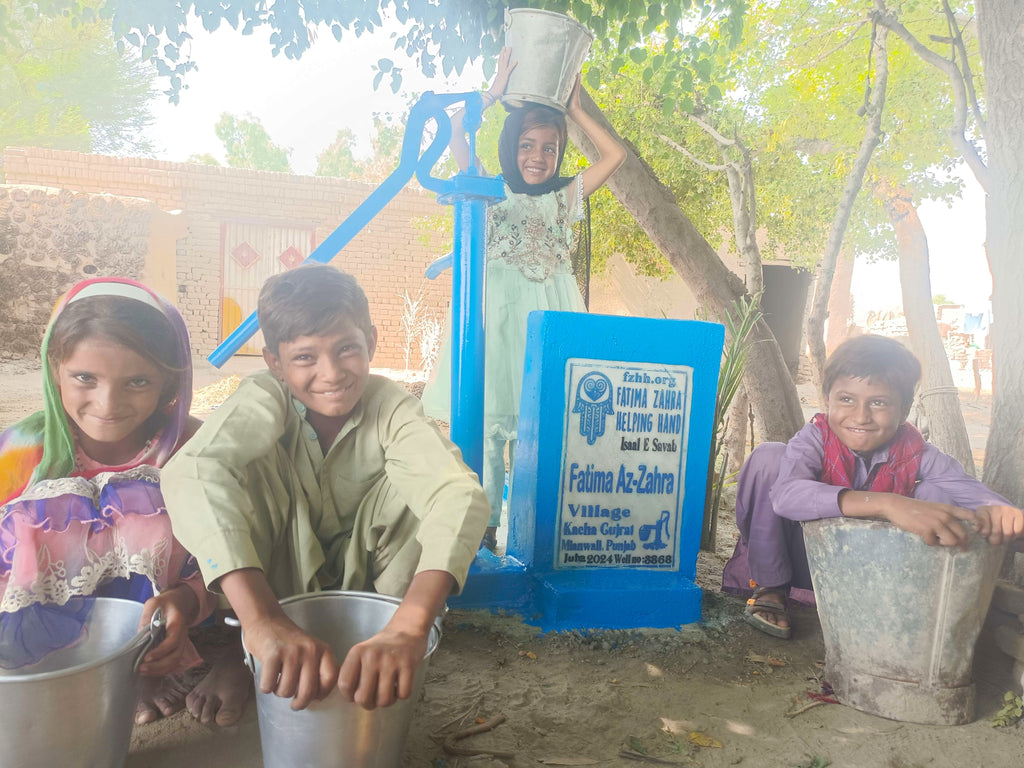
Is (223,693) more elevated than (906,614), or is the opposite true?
(906,614)

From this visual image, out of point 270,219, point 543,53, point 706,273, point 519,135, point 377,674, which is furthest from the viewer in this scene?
point 270,219

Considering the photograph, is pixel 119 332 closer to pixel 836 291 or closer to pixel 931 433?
pixel 931 433

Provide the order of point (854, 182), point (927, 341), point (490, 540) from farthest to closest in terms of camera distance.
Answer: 1. point (927, 341)
2. point (854, 182)
3. point (490, 540)

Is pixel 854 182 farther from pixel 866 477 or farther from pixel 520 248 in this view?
pixel 866 477

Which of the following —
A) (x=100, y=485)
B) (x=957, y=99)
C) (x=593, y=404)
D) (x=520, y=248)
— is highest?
(x=957, y=99)

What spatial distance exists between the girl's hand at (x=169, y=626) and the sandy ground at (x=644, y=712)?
201 mm

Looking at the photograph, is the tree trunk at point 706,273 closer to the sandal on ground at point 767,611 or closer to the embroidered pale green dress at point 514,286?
the embroidered pale green dress at point 514,286

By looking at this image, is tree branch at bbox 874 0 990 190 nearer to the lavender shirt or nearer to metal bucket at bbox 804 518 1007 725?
the lavender shirt

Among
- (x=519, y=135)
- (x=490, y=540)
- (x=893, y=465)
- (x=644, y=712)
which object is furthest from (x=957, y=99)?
(x=644, y=712)

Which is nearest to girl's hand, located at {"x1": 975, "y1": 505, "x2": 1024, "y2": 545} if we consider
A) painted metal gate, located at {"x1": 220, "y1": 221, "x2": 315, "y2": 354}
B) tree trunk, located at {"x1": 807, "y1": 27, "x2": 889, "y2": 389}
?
tree trunk, located at {"x1": 807, "y1": 27, "x2": 889, "y2": 389}

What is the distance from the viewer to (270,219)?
11086 millimetres

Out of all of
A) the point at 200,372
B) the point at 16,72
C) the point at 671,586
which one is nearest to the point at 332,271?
the point at 671,586

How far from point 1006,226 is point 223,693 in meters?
2.63

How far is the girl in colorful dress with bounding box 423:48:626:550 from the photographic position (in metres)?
2.88
